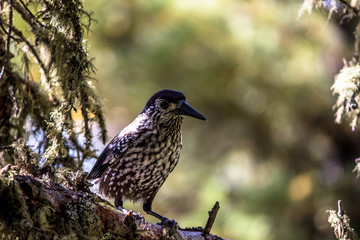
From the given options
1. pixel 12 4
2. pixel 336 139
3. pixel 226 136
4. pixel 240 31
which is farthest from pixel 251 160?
pixel 12 4

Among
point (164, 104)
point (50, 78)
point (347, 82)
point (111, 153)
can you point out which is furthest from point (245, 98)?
point (50, 78)

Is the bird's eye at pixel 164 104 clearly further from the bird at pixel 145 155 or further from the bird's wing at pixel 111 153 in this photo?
the bird's wing at pixel 111 153

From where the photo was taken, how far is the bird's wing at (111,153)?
3516mm

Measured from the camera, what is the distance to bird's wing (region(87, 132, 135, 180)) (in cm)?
352

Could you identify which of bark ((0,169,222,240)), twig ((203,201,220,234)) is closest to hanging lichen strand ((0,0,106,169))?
bark ((0,169,222,240))

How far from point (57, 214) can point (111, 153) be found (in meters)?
1.29

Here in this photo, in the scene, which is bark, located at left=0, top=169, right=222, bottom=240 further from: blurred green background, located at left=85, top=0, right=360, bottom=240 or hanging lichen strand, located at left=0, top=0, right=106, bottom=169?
blurred green background, located at left=85, top=0, right=360, bottom=240

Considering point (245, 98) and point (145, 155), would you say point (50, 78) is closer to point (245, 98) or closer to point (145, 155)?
point (145, 155)

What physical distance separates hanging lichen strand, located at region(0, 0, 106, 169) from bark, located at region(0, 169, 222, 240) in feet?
1.18

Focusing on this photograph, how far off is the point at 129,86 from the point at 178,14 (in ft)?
5.85

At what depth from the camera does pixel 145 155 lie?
343 centimetres

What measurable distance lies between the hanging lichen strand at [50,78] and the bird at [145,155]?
0.20 meters

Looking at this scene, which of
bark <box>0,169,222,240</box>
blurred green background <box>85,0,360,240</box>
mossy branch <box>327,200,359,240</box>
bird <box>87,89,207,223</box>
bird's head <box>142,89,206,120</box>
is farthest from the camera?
blurred green background <box>85,0,360,240</box>

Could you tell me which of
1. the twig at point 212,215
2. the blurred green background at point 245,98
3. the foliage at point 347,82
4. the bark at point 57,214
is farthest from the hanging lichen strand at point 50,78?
the blurred green background at point 245,98
